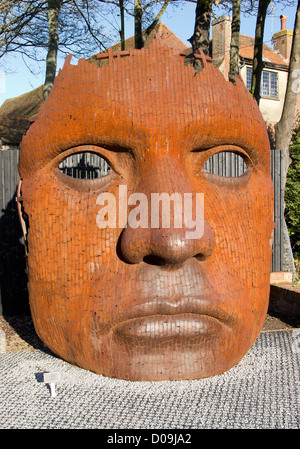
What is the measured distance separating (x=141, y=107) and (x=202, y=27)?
4980mm

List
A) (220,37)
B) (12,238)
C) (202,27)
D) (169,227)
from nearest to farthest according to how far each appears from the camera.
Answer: (169,227) < (12,238) < (202,27) < (220,37)

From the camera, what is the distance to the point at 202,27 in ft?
24.2

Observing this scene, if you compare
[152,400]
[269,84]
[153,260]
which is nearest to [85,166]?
[153,260]

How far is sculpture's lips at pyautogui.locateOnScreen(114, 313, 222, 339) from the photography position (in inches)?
122

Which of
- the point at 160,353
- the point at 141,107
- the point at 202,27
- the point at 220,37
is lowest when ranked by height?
the point at 160,353

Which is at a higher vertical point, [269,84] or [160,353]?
[269,84]

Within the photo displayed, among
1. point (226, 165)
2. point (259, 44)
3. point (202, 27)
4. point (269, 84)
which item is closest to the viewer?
point (226, 165)

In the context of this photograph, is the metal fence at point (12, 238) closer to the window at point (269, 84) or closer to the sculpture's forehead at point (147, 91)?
the sculpture's forehead at point (147, 91)

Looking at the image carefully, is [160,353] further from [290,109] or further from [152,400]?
[290,109]

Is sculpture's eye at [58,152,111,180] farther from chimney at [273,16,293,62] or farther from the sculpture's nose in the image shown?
chimney at [273,16,293,62]

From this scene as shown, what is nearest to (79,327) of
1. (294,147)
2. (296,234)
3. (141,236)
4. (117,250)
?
(117,250)

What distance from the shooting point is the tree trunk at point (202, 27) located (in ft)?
24.1

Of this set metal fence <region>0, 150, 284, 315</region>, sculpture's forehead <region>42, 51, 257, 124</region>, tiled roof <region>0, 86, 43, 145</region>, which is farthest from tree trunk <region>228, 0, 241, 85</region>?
sculpture's forehead <region>42, 51, 257, 124</region>

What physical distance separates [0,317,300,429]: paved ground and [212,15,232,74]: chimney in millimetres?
16020
